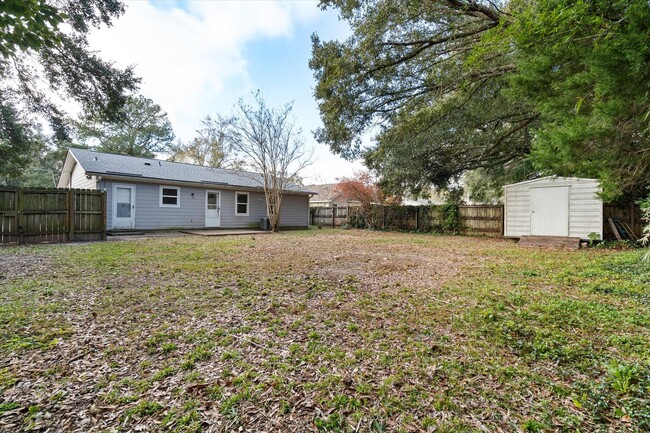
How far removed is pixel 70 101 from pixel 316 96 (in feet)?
22.0

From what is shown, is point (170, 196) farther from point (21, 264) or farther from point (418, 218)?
point (418, 218)

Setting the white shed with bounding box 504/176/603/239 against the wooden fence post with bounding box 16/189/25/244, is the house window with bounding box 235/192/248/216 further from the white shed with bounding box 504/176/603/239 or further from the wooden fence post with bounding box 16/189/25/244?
the white shed with bounding box 504/176/603/239

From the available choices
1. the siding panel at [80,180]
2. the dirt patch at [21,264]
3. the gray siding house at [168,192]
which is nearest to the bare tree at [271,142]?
the gray siding house at [168,192]

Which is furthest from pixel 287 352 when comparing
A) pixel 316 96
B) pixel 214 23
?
pixel 214 23

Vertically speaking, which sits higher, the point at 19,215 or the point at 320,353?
the point at 19,215

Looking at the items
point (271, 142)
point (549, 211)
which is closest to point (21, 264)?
point (271, 142)

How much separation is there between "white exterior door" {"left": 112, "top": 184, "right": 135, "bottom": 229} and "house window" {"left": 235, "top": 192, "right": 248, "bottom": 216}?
435 cm

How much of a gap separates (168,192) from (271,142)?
4.72 m

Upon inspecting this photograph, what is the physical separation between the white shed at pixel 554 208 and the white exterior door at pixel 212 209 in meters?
11.9

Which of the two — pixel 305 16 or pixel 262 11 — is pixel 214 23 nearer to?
pixel 262 11

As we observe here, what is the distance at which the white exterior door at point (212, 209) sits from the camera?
13.4 meters

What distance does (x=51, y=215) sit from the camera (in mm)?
7973

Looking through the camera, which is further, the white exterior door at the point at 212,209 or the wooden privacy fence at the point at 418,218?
the white exterior door at the point at 212,209

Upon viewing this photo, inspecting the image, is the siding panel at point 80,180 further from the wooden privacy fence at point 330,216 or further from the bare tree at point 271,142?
the wooden privacy fence at point 330,216
